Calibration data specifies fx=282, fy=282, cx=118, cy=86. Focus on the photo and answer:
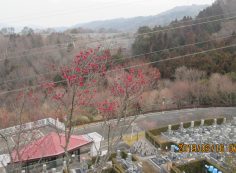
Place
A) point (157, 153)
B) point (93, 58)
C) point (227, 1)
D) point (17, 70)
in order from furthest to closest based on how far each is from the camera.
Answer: point (227, 1), point (17, 70), point (157, 153), point (93, 58)

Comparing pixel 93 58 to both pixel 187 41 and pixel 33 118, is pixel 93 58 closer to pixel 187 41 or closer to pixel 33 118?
pixel 33 118

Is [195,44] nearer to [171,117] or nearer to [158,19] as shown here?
[171,117]

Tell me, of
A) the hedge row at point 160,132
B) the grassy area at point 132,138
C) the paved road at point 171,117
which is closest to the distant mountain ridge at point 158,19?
the paved road at point 171,117

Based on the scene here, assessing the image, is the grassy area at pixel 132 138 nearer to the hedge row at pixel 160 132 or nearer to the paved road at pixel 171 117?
the hedge row at pixel 160 132

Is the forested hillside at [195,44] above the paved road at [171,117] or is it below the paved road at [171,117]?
above

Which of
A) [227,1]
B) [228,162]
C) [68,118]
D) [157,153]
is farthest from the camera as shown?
[227,1]

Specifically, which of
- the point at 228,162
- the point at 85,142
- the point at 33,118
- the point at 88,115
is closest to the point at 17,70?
the point at 88,115

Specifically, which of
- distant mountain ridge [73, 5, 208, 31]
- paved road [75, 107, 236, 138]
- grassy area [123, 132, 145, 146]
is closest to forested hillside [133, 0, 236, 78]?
paved road [75, 107, 236, 138]

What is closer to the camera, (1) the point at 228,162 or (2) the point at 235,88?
(1) the point at 228,162
